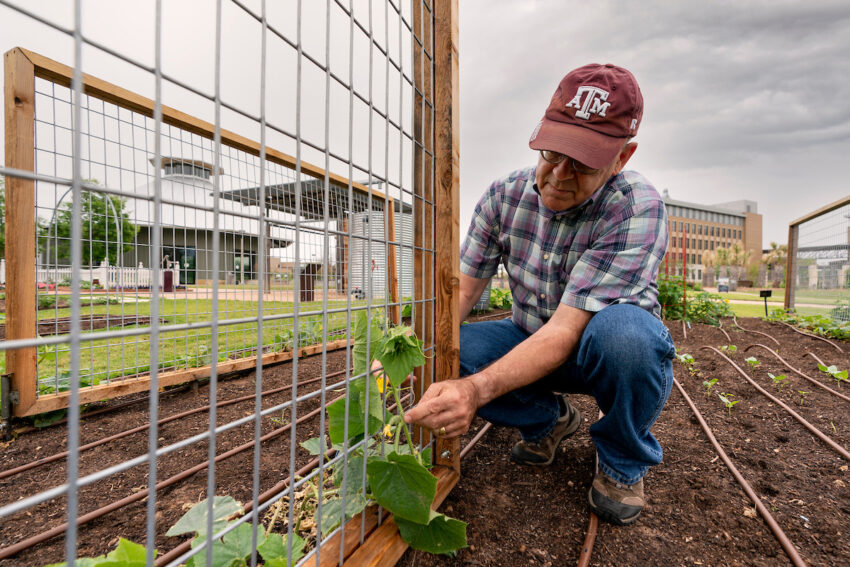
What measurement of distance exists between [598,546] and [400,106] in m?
1.17

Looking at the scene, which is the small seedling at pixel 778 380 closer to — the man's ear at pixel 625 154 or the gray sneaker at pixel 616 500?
the gray sneaker at pixel 616 500

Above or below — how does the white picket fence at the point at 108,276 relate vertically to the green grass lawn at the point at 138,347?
above

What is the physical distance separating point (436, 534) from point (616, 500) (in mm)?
556

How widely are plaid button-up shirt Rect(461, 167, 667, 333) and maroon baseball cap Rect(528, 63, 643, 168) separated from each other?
220 millimetres

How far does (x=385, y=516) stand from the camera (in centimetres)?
98

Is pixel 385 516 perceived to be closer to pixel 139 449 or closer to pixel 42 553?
pixel 42 553

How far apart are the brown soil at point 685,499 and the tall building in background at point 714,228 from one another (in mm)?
54051

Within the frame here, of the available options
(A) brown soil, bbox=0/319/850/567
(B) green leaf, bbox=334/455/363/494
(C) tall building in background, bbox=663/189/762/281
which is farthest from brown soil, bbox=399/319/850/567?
(C) tall building in background, bbox=663/189/762/281

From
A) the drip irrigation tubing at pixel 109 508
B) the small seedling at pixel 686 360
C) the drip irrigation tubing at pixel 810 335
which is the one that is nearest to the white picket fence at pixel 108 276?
the drip irrigation tubing at pixel 109 508

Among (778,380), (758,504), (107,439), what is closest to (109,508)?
(107,439)

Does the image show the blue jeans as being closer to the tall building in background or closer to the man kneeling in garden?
the man kneeling in garden

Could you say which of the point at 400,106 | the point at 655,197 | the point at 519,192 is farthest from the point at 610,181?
the point at 400,106

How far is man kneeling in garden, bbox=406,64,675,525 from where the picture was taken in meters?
1.12

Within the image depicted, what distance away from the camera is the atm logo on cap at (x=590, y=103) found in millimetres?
1139
